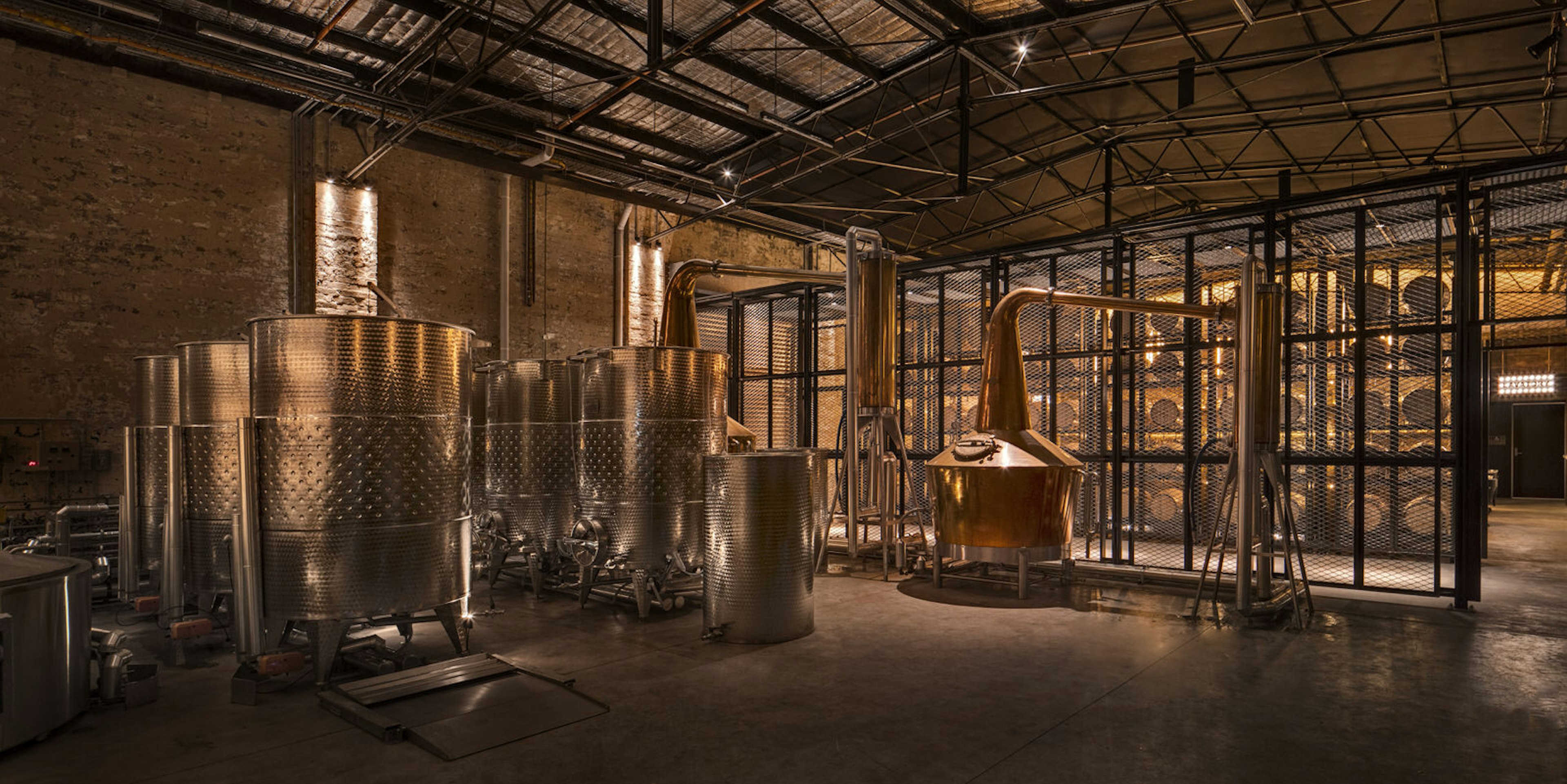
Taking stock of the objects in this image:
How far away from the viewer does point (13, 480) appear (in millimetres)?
8781

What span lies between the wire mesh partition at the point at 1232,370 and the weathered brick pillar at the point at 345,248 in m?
5.66

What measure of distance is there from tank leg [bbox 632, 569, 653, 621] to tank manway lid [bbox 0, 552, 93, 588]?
347cm

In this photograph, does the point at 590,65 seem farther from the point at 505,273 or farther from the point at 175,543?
the point at 175,543

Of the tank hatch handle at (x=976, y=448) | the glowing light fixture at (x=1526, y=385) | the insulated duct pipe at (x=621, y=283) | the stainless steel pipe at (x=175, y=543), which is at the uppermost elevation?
the insulated duct pipe at (x=621, y=283)

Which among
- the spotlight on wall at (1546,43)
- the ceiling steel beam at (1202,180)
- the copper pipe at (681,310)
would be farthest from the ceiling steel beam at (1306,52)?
the copper pipe at (681,310)

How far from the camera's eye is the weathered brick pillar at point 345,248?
36.1 feet

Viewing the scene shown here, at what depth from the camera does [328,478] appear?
463cm

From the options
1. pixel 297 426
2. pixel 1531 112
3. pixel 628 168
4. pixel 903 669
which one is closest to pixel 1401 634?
pixel 903 669

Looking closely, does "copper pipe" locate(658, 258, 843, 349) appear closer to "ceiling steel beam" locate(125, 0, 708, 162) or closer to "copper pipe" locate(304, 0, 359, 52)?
"ceiling steel beam" locate(125, 0, 708, 162)

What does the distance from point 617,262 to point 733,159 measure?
2.94m

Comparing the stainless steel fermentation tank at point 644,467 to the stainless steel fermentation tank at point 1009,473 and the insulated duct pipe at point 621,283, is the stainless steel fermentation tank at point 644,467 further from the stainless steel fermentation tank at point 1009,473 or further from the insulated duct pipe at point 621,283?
the insulated duct pipe at point 621,283

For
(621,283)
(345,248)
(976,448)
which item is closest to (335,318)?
(976,448)

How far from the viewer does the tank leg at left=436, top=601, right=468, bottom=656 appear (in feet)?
16.8

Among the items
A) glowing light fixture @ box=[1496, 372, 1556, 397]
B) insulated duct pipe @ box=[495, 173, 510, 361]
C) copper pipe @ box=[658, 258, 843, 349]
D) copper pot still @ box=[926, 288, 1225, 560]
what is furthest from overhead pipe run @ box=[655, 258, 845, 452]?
glowing light fixture @ box=[1496, 372, 1556, 397]
